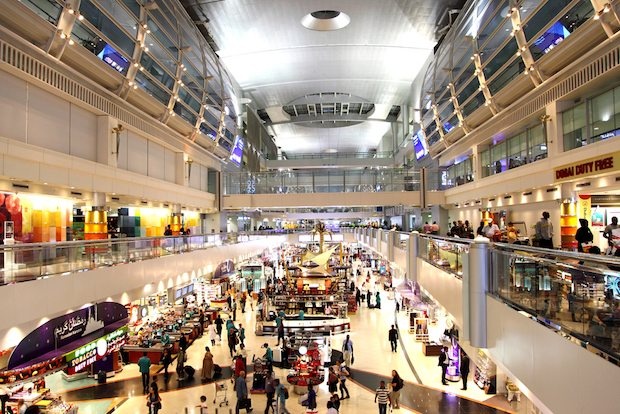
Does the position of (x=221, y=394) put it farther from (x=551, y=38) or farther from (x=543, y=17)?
(x=543, y=17)

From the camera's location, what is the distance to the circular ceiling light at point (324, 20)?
2689 cm

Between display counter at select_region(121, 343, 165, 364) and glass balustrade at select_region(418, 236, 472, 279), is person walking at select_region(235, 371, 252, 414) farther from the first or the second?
glass balustrade at select_region(418, 236, 472, 279)

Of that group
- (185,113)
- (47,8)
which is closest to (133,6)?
(47,8)

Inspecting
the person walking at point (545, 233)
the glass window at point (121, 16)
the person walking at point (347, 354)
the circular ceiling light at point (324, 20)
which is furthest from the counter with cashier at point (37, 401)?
the circular ceiling light at point (324, 20)

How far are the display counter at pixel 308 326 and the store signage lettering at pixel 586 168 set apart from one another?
10.0 meters

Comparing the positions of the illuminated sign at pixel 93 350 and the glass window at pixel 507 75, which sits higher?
the glass window at pixel 507 75

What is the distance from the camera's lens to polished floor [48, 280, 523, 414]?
1268cm

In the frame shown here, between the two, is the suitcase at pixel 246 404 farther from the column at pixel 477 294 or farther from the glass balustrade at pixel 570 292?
the glass balustrade at pixel 570 292

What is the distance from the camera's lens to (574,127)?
45.8 feet

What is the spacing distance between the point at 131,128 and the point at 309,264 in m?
14.2

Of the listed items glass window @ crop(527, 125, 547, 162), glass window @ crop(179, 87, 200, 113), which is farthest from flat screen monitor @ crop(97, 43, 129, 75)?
glass window @ crop(527, 125, 547, 162)

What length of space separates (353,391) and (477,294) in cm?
907

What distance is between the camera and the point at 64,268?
8.38 m

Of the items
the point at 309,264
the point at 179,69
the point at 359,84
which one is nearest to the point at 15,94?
the point at 179,69
